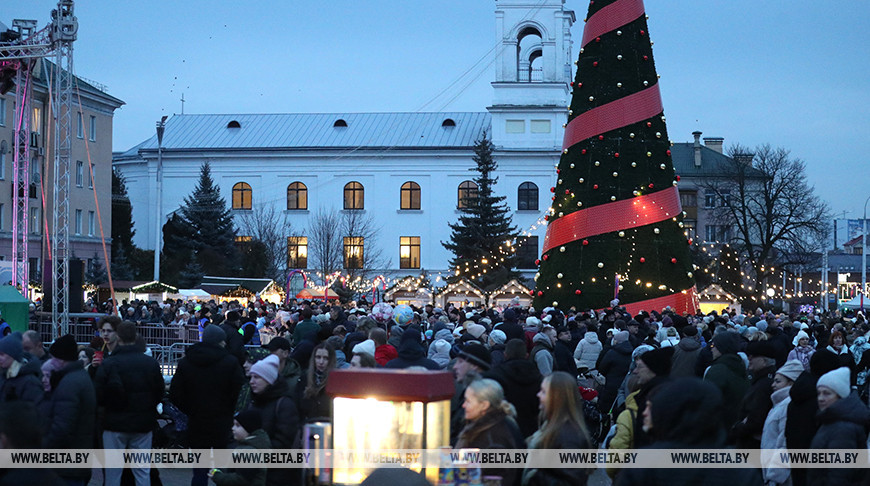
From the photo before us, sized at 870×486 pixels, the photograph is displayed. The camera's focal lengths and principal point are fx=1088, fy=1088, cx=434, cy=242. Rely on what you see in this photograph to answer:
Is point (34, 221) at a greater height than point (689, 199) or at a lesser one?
lesser

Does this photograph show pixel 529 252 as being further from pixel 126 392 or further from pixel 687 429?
pixel 687 429

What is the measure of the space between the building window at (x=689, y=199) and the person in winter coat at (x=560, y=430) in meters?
76.4

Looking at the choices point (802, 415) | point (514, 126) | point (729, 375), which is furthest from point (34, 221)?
point (802, 415)

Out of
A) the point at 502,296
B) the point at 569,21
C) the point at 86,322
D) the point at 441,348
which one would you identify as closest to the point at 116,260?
the point at 502,296

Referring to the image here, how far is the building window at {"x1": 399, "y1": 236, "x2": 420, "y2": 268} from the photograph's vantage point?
217 ft

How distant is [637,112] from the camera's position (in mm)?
22875

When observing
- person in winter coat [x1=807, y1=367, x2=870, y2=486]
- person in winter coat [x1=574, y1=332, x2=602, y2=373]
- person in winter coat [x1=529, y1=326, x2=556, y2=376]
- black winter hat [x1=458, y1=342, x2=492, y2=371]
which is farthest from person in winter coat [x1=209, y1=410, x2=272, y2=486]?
person in winter coat [x1=574, y1=332, x2=602, y2=373]

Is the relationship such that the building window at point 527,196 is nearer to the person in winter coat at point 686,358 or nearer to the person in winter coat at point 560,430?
the person in winter coat at point 686,358

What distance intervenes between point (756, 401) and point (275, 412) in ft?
12.3

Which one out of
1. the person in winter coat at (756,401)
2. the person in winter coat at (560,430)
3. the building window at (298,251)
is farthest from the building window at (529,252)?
the person in winter coat at (560,430)

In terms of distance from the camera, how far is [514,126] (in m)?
63.6

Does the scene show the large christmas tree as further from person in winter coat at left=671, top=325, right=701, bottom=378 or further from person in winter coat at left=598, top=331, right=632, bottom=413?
person in winter coat at left=671, top=325, right=701, bottom=378

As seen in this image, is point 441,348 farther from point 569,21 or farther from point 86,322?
point 569,21

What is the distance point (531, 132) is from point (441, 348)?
5300 centimetres
